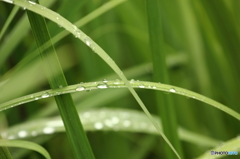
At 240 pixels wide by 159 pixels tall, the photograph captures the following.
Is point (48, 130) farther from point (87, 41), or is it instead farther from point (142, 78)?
point (142, 78)

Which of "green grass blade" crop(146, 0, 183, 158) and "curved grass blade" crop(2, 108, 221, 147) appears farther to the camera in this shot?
"curved grass blade" crop(2, 108, 221, 147)

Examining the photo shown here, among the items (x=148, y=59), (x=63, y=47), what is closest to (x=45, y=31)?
(x=148, y=59)

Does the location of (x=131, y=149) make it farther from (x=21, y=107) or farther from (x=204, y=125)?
(x=21, y=107)

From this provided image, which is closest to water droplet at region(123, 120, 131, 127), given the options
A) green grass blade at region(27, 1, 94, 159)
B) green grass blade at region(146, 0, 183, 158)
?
green grass blade at region(146, 0, 183, 158)

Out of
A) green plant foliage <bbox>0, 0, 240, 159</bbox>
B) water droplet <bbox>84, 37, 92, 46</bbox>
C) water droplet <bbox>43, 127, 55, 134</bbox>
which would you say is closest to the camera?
water droplet <bbox>84, 37, 92, 46</bbox>

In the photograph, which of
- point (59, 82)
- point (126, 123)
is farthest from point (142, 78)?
point (59, 82)

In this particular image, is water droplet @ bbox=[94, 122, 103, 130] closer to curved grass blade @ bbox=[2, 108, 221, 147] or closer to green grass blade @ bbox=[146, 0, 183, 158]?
curved grass blade @ bbox=[2, 108, 221, 147]

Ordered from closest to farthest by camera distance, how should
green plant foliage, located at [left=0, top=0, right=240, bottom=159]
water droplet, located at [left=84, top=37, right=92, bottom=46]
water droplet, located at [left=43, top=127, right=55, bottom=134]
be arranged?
1. water droplet, located at [left=84, top=37, right=92, bottom=46]
2. water droplet, located at [left=43, top=127, right=55, bottom=134]
3. green plant foliage, located at [left=0, top=0, right=240, bottom=159]
